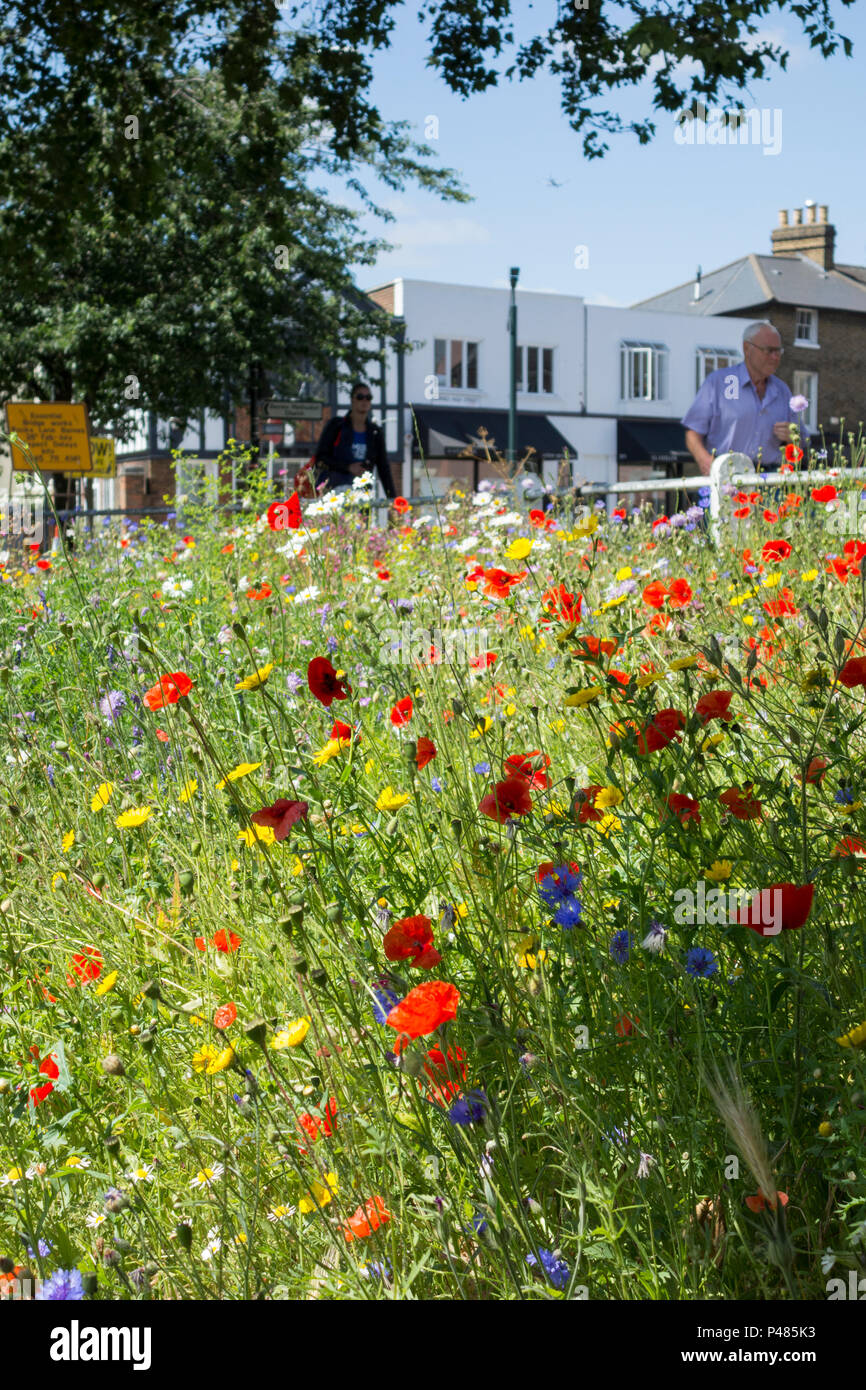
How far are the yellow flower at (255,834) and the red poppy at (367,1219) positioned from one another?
0.46 meters

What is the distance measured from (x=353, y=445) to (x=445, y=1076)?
7.16m


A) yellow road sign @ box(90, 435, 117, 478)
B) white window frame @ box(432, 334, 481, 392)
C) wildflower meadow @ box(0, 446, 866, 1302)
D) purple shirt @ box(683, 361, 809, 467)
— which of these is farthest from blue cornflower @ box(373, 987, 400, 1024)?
white window frame @ box(432, 334, 481, 392)

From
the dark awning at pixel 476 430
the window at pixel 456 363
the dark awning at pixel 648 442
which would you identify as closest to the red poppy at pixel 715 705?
the dark awning at pixel 476 430

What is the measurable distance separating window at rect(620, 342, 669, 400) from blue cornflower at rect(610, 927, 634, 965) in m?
43.6

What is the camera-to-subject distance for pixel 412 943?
1.21 metres

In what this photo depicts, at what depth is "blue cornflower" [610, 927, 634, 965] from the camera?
1.53 metres

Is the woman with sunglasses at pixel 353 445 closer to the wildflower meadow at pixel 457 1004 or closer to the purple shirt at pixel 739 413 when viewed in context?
the purple shirt at pixel 739 413

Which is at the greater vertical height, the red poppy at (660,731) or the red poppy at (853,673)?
the red poppy at (853,673)

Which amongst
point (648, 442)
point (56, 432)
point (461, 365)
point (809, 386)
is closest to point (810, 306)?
point (809, 386)

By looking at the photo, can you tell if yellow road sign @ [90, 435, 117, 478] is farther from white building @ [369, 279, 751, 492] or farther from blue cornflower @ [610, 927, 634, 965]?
white building @ [369, 279, 751, 492]

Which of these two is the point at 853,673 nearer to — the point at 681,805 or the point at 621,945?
the point at 681,805

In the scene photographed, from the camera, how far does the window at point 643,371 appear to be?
43.0m

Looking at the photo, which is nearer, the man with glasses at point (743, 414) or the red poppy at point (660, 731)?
the red poppy at point (660, 731)

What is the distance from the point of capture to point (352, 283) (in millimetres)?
24516
